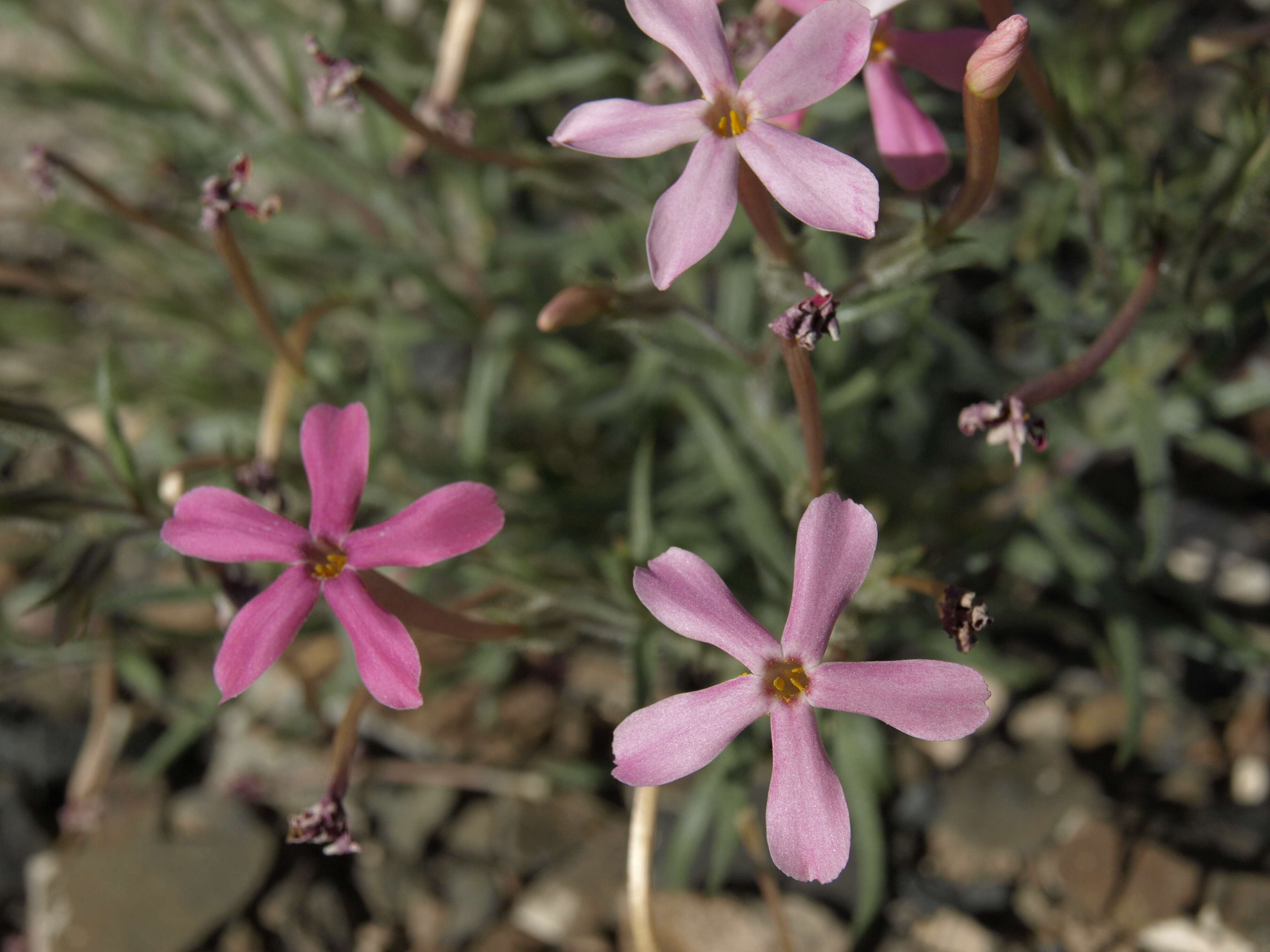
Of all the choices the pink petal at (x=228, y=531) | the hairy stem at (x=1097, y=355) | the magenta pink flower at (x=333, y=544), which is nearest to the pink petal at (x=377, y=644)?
the magenta pink flower at (x=333, y=544)

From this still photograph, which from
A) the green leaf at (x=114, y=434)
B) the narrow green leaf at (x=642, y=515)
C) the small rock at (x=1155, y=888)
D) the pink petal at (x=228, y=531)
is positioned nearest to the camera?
the pink petal at (x=228, y=531)

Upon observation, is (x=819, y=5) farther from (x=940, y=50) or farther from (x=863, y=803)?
(x=863, y=803)

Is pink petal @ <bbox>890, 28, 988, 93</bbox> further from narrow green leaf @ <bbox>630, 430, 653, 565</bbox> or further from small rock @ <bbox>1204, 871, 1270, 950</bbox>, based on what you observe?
small rock @ <bbox>1204, 871, 1270, 950</bbox>

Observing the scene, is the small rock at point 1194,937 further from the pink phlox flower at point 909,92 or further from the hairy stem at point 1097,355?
the pink phlox flower at point 909,92

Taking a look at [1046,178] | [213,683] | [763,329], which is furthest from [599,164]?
[213,683]

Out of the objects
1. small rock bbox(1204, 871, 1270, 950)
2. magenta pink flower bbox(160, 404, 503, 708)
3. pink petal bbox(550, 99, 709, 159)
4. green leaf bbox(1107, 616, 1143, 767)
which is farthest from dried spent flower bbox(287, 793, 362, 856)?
small rock bbox(1204, 871, 1270, 950)
